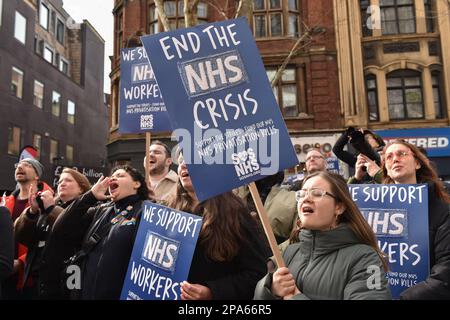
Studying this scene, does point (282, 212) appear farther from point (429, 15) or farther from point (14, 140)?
point (14, 140)

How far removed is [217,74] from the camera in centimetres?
251

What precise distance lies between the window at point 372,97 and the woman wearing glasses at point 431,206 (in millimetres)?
13047

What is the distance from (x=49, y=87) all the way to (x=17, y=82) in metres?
3.59

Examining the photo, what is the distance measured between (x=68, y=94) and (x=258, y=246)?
98.5ft

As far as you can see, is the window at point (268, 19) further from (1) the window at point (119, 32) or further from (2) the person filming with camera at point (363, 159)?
(2) the person filming with camera at point (363, 159)

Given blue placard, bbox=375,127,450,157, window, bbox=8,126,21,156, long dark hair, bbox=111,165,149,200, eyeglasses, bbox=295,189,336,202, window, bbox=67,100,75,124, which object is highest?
window, bbox=67,100,75,124

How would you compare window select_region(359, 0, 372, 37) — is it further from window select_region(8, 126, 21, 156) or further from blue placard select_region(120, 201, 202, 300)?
window select_region(8, 126, 21, 156)

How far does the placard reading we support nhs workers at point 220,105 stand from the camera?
7.73 ft

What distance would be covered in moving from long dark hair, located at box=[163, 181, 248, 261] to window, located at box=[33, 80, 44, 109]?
25454 mm

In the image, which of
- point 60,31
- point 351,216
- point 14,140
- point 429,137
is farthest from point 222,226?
point 60,31

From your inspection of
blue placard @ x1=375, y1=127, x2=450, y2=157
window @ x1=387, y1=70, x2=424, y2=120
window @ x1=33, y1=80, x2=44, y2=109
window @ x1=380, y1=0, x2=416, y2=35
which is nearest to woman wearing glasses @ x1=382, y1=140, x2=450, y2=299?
blue placard @ x1=375, y1=127, x2=450, y2=157

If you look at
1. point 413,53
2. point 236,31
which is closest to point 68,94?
point 413,53

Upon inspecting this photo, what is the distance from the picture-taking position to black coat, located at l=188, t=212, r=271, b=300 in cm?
242
